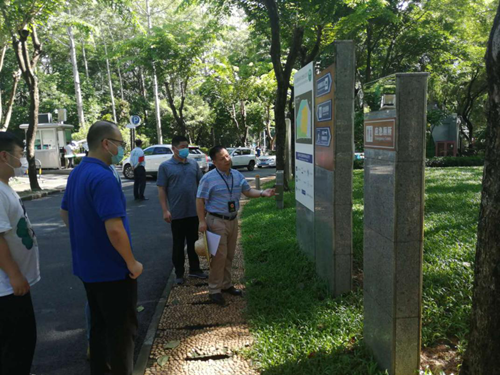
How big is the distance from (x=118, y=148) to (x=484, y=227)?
2353 mm

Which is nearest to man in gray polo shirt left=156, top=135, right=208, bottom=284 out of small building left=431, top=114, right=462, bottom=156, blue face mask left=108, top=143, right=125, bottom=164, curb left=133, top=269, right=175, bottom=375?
curb left=133, top=269, right=175, bottom=375

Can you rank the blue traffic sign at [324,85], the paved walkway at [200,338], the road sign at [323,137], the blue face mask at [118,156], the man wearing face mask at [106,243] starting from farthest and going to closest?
the road sign at [323,137]
the blue traffic sign at [324,85]
the paved walkway at [200,338]
the blue face mask at [118,156]
the man wearing face mask at [106,243]

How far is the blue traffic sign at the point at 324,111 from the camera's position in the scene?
4.78 metres

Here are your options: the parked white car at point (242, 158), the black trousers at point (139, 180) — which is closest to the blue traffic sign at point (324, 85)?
the black trousers at point (139, 180)

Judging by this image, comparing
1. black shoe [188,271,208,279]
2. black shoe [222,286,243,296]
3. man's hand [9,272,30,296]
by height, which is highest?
man's hand [9,272,30,296]

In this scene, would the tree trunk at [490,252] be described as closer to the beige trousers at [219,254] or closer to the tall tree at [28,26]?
the beige trousers at [219,254]

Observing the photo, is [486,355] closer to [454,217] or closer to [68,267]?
[454,217]

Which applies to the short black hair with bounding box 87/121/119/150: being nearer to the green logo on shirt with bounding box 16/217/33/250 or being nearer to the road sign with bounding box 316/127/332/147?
the green logo on shirt with bounding box 16/217/33/250

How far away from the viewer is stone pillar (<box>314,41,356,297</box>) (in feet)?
14.9

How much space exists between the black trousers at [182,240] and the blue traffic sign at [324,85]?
226cm

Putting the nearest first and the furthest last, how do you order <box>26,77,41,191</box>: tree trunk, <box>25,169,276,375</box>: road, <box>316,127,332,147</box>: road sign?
<box>25,169,276,375</box>: road < <box>316,127,332,147</box>: road sign < <box>26,77,41,191</box>: tree trunk

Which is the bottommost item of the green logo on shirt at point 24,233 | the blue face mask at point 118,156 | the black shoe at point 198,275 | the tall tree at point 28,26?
the black shoe at point 198,275

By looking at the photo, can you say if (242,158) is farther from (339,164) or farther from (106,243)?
(106,243)

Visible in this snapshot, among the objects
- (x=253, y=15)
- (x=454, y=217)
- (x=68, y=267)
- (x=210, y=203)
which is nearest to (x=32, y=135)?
(x=253, y=15)
